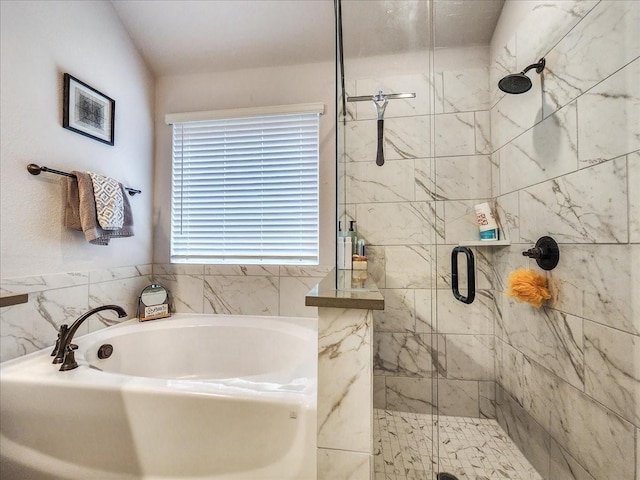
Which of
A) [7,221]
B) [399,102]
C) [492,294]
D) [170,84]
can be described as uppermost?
[170,84]

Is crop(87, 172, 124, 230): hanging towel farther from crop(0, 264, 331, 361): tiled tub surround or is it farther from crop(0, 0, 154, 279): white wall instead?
crop(0, 264, 331, 361): tiled tub surround

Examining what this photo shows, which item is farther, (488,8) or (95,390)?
(488,8)

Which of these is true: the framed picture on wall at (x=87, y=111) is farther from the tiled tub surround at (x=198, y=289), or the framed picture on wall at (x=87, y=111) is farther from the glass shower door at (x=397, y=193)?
the glass shower door at (x=397, y=193)

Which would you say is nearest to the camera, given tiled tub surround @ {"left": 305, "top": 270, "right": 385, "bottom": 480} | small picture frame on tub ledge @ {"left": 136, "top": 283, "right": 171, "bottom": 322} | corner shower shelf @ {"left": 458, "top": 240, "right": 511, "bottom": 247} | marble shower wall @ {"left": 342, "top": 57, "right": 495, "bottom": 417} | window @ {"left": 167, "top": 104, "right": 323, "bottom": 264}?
tiled tub surround @ {"left": 305, "top": 270, "right": 385, "bottom": 480}

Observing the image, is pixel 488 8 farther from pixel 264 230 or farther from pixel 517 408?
pixel 517 408

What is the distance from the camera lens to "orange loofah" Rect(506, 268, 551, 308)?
3.60 feet

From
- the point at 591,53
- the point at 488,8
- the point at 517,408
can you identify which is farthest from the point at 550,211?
the point at 488,8

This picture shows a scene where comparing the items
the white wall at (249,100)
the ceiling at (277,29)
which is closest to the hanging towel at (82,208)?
the white wall at (249,100)

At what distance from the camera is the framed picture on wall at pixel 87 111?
1.41 meters

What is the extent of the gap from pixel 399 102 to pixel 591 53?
0.84m

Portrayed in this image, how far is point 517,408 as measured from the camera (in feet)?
4.32

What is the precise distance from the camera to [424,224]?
1.59m

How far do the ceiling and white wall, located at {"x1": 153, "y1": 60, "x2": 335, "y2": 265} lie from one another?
0.22ft

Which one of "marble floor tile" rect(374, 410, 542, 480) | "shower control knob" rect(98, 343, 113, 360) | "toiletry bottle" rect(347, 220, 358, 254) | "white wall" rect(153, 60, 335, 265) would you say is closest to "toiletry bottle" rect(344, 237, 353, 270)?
"toiletry bottle" rect(347, 220, 358, 254)
